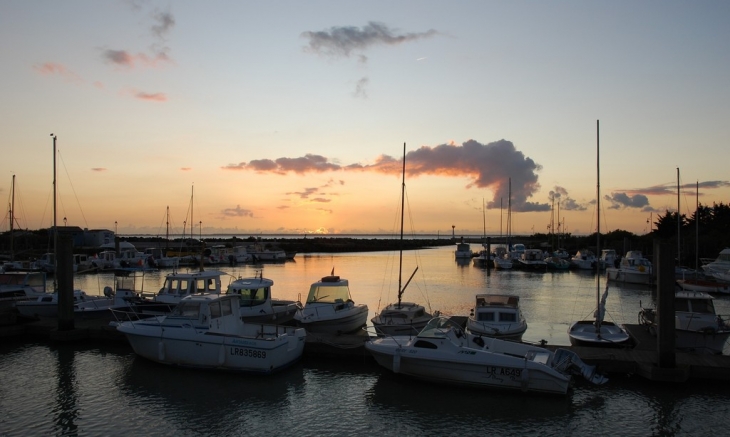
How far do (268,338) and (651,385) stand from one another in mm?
12317

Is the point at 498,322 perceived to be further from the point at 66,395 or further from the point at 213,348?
the point at 66,395

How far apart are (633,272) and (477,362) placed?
44.3m

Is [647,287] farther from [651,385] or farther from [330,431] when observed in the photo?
[330,431]

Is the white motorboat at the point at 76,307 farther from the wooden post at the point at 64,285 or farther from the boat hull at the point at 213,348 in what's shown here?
the boat hull at the point at 213,348

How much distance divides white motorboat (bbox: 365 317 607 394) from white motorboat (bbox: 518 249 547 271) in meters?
58.1

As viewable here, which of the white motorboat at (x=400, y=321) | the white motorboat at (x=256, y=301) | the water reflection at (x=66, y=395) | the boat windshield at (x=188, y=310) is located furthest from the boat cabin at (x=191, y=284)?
the white motorboat at (x=400, y=321)

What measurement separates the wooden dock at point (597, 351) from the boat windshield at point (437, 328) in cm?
288

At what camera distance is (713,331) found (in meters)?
20.6

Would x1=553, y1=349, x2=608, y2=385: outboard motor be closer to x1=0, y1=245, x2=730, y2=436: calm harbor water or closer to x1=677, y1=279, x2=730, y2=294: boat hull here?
x1=0, y1=245, x2=730, y2=436: calm harbor water

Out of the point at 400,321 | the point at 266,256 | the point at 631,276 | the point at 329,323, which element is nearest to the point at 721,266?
the point at 631,276

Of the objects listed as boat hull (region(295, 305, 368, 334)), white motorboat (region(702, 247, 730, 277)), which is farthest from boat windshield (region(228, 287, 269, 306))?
white motorboat (region(702, 247, 730, 277))

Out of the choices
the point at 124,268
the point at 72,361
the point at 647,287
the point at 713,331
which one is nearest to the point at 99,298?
the point at 72,361

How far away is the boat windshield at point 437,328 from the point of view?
17156 millimetres

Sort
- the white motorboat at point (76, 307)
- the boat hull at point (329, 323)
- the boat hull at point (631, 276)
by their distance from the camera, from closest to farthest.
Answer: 1. the boat hull at point (329, 323)
2. the white motorboat at point (76, 307)
3. the boat hull at point (631, 276)
